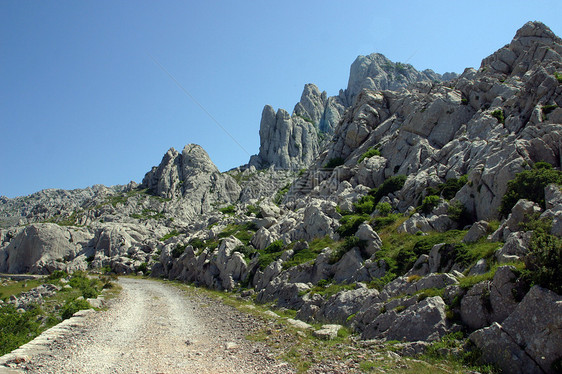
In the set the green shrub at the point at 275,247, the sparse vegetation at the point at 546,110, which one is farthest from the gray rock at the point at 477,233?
the green shrub at the point at 275,247

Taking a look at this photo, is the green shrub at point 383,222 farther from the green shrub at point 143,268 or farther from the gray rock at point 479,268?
the green shrub at point 143,268

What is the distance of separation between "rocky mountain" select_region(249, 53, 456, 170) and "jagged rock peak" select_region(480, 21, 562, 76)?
76.0 m

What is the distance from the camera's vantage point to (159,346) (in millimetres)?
14305

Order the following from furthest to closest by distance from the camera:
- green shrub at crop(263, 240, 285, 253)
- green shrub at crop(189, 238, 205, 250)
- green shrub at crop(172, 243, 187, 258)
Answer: green shrub at crop(172, 243, 187, 258), green shrub at crop(189, 238, 205, 250), green shrub at crop(263, 240, 285, 253)

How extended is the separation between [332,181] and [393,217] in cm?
2112

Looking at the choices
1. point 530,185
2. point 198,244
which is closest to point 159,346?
point 530,185

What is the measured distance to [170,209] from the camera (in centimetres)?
11912

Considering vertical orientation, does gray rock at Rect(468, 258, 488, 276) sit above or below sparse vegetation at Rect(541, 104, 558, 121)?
below

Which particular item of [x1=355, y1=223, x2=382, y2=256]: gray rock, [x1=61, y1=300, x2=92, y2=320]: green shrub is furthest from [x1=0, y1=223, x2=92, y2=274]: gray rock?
[x1=355, y1=223, x2=382, y2=256]: gray rock

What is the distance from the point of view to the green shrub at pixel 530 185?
19.7 m

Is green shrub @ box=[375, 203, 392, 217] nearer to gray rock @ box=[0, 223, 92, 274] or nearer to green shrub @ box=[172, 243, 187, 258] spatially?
green shrub @ box=[172, 243, 187, 258]

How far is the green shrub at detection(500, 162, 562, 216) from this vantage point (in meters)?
19.7

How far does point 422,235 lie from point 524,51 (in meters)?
43.9

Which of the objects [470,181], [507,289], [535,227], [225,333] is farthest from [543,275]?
[470,181]
